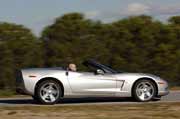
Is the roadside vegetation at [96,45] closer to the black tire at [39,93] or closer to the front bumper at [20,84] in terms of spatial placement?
the front bumper at [20,84]

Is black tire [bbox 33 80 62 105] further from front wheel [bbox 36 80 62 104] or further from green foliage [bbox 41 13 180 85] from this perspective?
green foliage [bbox 41 13 180 85]

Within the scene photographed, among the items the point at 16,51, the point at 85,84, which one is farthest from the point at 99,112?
the point at 16,51

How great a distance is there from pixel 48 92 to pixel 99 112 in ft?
9.65

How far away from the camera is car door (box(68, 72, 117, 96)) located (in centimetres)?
1609

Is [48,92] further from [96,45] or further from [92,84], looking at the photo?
[96,45]

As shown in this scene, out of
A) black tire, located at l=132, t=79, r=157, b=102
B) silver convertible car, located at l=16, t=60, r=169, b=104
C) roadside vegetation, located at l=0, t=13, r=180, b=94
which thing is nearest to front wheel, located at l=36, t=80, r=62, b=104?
silver convertible car, located at l=16, t=60, r=169, b=104

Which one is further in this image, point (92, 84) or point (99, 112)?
point (92, 84)

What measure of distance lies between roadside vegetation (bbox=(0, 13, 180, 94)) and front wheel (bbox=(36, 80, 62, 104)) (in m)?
6.48

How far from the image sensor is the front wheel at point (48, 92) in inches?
625

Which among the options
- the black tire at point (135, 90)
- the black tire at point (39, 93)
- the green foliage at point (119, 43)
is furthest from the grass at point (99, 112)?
the green foliage at point (119, 43)

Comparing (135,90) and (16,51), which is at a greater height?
(16,51)

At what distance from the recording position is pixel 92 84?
1617 cm

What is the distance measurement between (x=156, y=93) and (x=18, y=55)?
7.83 metres

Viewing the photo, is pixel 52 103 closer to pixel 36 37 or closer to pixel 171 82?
pixel 36 37
